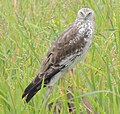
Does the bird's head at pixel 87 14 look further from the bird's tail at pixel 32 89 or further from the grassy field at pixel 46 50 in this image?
the bird's tail at pixel 32 89

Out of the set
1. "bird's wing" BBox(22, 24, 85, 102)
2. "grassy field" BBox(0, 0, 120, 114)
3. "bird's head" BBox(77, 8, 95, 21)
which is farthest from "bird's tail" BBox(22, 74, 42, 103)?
"bird's head" BBox(77, 8, 95, 21)

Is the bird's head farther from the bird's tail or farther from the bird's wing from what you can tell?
the bird's tail

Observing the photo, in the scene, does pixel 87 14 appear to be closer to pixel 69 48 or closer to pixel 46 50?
pixel 69 48

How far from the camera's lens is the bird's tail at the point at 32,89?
12.3 feet

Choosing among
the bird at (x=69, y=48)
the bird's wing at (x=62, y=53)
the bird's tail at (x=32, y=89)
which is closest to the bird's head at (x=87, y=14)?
the bird at (x=69, y=48)

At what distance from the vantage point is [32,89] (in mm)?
3912

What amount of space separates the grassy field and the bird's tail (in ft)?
0.13

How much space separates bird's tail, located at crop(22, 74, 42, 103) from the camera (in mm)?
3756

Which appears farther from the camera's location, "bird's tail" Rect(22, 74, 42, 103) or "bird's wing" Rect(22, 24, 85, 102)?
"bird's wing" Rect(22, 24, 85, 102)

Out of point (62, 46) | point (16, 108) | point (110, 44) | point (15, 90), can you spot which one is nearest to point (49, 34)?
point (62, 46)

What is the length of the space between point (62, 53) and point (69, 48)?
77mm

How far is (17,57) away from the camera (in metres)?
4.46

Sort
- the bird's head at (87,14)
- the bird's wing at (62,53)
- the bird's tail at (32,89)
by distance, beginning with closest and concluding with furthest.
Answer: the bird's tail at (32,89), the bird's wing at (62,53), the bird's head at (87,14)

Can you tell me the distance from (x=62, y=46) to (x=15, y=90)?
939 millimetres
